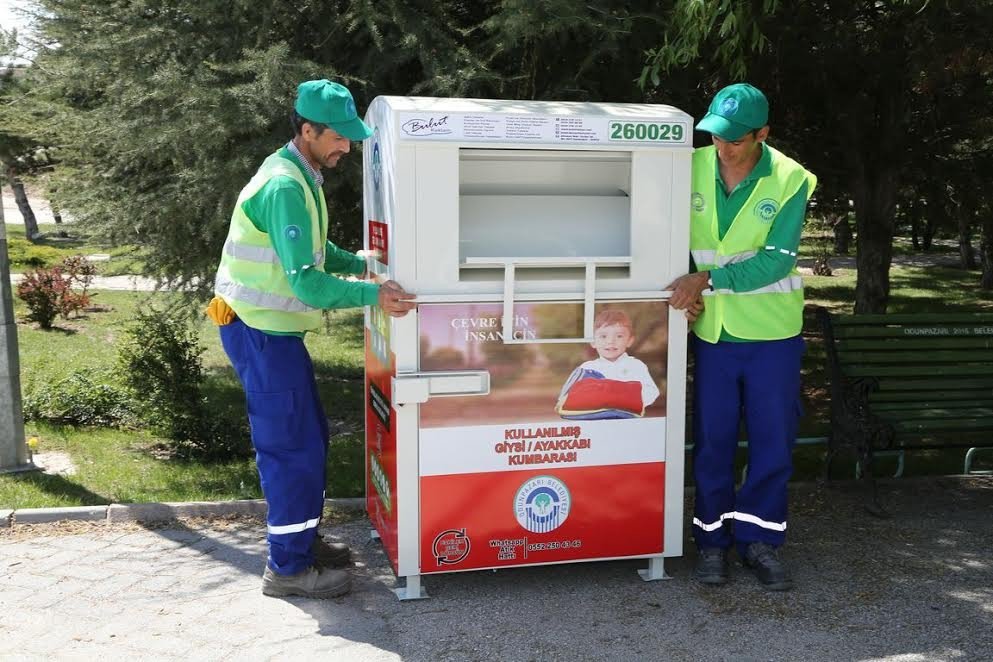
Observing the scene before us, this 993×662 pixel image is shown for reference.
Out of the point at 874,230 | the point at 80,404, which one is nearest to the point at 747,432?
the point at 80,404

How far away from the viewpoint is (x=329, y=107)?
365cm

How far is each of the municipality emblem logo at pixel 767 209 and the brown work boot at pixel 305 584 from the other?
6.89 feet

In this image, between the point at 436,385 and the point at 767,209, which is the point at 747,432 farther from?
the point at 436,385

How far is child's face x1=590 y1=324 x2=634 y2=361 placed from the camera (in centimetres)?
383

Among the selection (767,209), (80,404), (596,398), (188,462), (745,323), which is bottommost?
(188,462)

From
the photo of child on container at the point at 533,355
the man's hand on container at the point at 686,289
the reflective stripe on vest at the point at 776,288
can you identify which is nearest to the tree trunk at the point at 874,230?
the reflective stripe on vest at the point at 776,288

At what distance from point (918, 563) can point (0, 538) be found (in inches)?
153

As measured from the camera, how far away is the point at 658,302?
3.87 m

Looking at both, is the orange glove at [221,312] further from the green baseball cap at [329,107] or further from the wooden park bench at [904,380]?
the wooden park bench at [904,380]

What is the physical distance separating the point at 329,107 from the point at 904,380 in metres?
3.30

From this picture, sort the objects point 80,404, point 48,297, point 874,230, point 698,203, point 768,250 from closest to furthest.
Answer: point 768,250 < point 698,203 < point 80,404 < point 874,230 < point 48,297

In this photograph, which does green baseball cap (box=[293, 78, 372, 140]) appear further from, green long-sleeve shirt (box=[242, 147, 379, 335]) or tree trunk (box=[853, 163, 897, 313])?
tree trunk (box=[853, 163, 897, 313])

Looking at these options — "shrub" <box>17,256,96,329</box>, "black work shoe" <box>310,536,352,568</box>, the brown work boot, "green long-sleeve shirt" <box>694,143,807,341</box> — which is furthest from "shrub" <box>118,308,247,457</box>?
"shrub" <box>17,256,96,329</box>

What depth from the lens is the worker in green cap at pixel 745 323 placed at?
3861 millimetres
